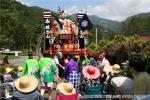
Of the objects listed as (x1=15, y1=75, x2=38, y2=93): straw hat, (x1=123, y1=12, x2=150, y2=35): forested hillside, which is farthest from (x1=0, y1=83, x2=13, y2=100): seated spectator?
(x1=123, y1=12, x2=150, y2=35): forested hillside

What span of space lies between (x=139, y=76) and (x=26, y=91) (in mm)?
2300

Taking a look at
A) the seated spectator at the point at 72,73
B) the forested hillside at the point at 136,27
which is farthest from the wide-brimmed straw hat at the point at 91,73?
the forested hillside at the point at 136,27

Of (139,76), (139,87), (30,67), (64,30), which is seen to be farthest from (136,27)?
(139,87)

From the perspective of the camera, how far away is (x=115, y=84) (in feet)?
23.1

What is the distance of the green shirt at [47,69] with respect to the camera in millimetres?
14266

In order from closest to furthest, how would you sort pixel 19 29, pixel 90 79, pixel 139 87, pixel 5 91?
pixel 139 87
pixel 5 91
pixel 90 79
pixel 19 29

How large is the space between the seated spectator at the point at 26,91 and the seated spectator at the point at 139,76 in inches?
81.0

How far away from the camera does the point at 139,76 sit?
23.1 ft

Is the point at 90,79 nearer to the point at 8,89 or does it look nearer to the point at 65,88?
the point at 8,89

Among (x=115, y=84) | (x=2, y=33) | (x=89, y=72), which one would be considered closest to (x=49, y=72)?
(x=89, y=72)

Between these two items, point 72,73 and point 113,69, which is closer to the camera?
point 72,73

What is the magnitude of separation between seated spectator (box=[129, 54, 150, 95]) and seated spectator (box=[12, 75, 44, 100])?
2056 millimetres

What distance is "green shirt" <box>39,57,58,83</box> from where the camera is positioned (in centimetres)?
1427

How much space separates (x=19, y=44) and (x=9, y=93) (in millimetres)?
111804
